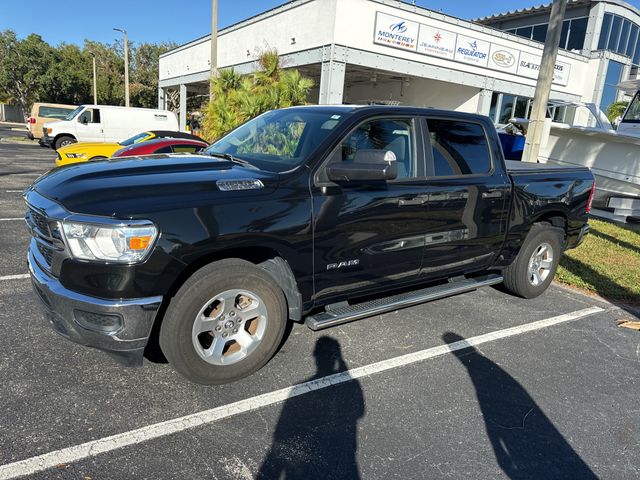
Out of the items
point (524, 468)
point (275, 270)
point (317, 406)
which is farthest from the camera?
point (275, 270)

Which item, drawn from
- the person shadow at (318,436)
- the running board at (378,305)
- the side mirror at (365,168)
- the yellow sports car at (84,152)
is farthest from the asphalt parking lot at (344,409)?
the yellow sports car at (84,152)

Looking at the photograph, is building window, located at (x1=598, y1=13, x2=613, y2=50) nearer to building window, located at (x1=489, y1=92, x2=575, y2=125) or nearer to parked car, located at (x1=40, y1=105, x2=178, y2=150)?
building window, located at (x1=489, y1=92, x2=575, y2=125)

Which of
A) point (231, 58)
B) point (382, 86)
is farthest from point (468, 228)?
point (382, 86)

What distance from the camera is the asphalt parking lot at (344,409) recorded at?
251 cm

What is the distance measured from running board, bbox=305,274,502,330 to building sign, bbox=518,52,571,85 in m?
19.3

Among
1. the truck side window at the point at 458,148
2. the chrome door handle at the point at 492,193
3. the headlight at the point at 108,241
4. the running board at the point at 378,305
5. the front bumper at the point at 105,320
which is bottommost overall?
the running board at the point at 378,305

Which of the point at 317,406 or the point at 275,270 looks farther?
the point at 275,270

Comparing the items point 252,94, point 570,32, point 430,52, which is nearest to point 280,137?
point 252,94

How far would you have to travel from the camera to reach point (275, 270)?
11.1 ft

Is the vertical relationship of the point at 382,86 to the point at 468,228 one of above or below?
above

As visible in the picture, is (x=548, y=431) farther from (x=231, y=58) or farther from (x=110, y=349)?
(x=231, y=58)

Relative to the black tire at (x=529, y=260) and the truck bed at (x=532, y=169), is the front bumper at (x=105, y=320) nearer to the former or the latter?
the truck bed at (x=532, y=169)

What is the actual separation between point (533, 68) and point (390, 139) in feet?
68.7

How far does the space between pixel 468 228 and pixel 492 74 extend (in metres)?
17.9
